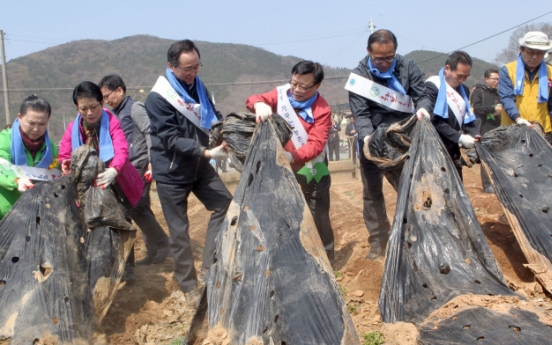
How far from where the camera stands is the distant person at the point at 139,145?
4547mm

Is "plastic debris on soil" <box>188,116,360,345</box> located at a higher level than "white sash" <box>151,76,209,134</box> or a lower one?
lower

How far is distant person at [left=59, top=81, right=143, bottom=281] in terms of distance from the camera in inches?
140

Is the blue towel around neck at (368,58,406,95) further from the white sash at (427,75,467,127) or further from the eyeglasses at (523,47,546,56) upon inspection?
the eyeglasses at (523,47,546,56)

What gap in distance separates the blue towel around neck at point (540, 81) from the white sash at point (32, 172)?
3.89m

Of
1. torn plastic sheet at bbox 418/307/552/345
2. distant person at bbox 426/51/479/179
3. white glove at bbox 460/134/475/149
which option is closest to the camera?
torn plastic sheet at bbox 418/307/552/345

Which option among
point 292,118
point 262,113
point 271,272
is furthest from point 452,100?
point 271,272

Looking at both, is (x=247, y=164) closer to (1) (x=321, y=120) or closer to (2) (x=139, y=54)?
(1) (x=321, y=120)

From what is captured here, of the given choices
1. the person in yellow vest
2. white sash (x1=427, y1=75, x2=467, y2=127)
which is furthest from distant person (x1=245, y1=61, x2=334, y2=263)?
the person in yellow vest

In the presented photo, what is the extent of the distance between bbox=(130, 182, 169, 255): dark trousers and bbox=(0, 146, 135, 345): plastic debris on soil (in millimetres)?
945

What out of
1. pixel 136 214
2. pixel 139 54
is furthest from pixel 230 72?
pixel 136 214

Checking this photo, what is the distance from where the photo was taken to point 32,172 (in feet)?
11.6

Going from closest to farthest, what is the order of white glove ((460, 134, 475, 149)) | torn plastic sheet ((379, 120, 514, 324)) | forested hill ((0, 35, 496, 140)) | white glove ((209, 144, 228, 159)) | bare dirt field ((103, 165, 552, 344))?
1. torn plastic sheet ((379, 120, 514, 324))
2. bare dirt field ((103, 165, 552, 344))
3. white glove ((209, 144, 228, 159))
4. white glove ((460, 134, 475, 149))
5. forested hill ((0, 35, 496, 140))

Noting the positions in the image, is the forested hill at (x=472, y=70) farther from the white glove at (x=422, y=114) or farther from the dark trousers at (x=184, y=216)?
the dark trousers at (x=184, y=216)

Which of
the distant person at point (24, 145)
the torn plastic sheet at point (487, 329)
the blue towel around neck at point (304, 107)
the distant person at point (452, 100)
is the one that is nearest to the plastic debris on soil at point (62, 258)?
the distant person at point (24, 145)
